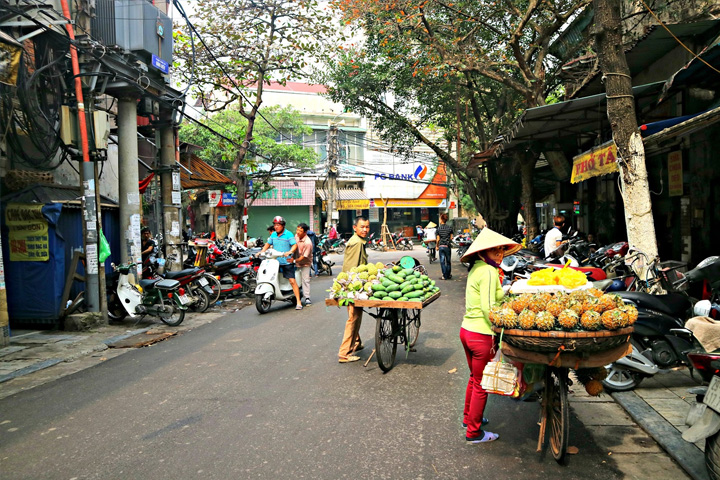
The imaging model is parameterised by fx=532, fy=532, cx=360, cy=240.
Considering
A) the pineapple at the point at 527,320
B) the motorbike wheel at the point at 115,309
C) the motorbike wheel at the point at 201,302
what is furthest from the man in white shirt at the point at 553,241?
the motorbike wheel at the point at 115,309

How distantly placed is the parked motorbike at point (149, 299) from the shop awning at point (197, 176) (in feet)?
21.2

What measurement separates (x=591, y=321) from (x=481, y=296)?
3.11 feet

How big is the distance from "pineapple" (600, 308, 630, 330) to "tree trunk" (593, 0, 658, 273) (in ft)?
12.5

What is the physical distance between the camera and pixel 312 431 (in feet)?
14.6

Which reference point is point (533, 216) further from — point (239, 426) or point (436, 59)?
point (239, 426)

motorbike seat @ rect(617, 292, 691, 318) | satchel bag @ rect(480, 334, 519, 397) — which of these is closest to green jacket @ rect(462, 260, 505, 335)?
satchel bag @ rect(480, 334, 519, 397)

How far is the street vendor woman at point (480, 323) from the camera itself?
4176 millimetres

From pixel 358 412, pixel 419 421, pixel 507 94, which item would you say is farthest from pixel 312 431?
pixel 507 94

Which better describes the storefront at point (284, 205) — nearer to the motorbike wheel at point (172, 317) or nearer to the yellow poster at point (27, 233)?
the motorbike wheel at point (172, 317)

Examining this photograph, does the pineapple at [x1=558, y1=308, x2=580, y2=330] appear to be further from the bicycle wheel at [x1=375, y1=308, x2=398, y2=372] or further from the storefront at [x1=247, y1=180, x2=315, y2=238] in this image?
the storefront at [x1=247, y1=180, x2=315, y2=238]

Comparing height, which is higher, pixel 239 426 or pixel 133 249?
pixel 133 249

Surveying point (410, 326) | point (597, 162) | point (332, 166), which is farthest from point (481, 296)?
point (332, 166)

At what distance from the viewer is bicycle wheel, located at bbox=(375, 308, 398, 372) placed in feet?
19.7

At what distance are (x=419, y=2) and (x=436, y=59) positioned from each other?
5.26ft
